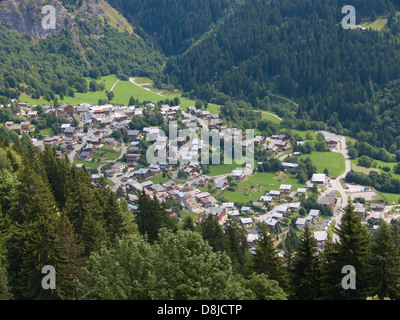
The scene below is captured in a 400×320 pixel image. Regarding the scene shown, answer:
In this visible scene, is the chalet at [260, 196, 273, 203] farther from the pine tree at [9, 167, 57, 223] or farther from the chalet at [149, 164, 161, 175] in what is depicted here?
the pine tree at [9, 167, 57, 223]

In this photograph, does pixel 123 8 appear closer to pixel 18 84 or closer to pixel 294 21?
pixel 294 21

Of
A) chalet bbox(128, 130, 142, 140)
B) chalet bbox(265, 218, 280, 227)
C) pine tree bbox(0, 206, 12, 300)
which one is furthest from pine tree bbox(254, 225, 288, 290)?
chalet bbox(128, 130, 142, 140)

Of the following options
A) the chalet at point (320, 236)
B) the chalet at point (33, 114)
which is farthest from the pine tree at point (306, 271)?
the chalet at point (33, 114)

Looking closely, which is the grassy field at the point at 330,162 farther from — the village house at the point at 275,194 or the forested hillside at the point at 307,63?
the village house at the point at 275,194

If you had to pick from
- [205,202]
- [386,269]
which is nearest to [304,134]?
[205,202]

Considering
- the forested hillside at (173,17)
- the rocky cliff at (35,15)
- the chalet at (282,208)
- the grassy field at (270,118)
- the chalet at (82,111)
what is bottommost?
the chalet at (282,208)

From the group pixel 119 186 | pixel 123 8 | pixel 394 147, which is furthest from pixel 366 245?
pixel 123 8

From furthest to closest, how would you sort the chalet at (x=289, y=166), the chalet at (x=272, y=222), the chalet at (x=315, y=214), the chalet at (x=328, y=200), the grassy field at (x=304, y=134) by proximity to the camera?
the grassy field at (x=304, y=134) < the chalet at (x=289, y=166) < the chalet at (x=328, y=200) < the chalet at (x=315, y=214) < the chalet at (x=272, y=222)
